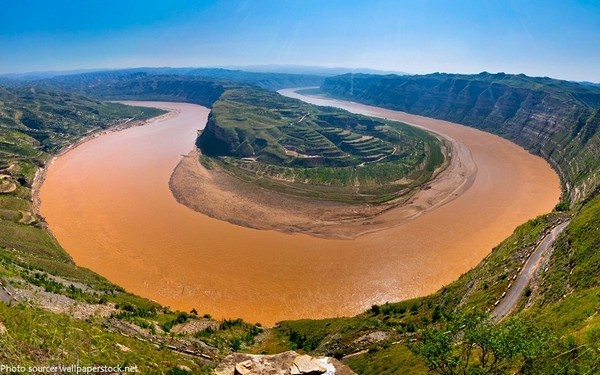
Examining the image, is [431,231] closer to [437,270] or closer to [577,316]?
[437,270]

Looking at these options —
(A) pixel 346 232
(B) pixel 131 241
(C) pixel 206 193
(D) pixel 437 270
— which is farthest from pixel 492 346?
(C) pixel 206 193

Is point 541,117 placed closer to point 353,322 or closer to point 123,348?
point 353,322

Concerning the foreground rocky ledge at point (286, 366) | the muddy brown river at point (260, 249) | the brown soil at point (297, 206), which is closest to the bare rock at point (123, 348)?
the foreground rocky ledge at point (286, 366)

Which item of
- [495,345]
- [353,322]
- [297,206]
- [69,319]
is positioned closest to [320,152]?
[297,206]

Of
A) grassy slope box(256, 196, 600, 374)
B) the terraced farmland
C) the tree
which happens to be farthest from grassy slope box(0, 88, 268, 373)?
the terraced farmland

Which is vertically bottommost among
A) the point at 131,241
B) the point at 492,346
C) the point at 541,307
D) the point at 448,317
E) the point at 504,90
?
the point at 131,241
